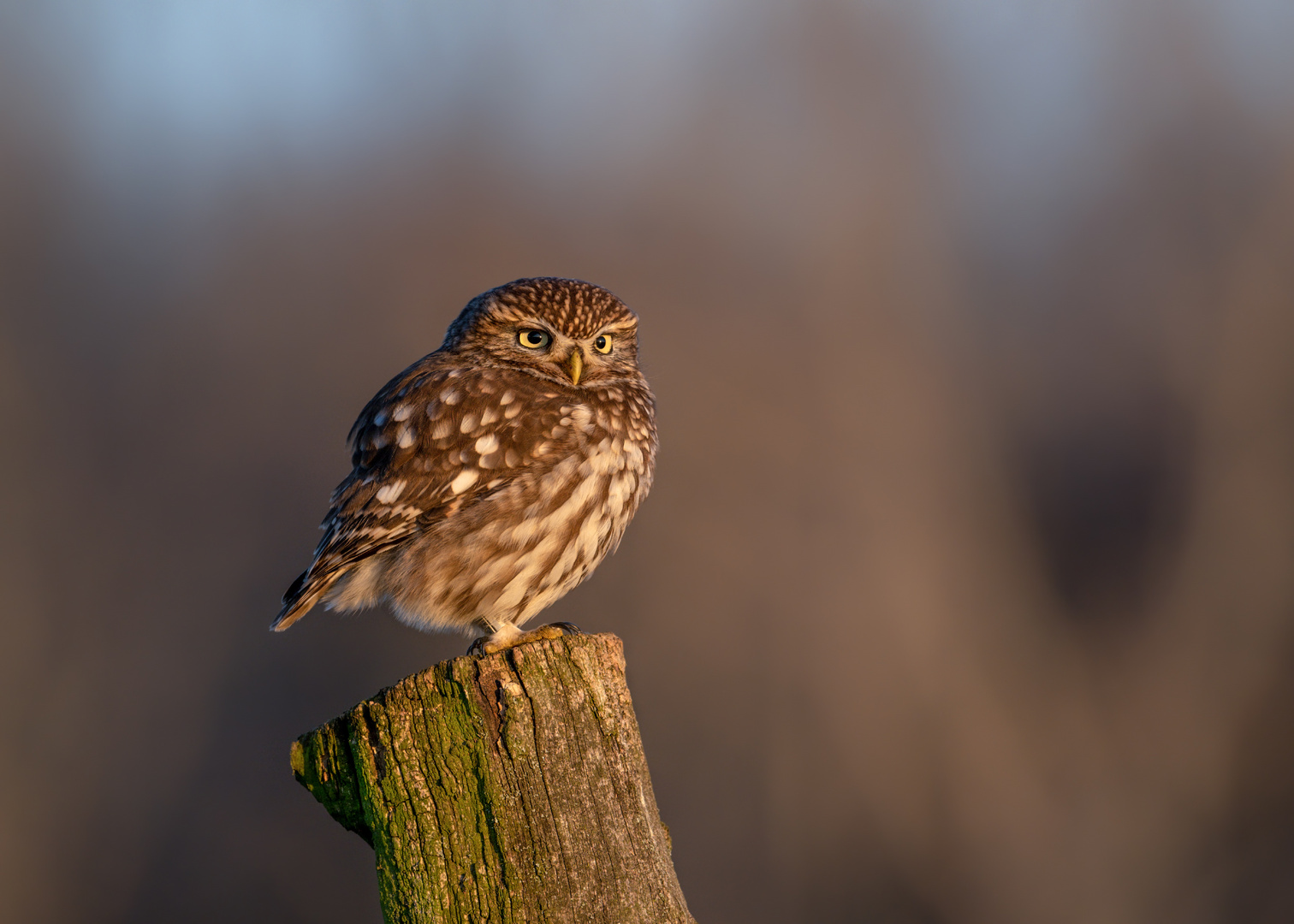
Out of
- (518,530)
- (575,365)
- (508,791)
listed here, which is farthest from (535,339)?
(508,791)

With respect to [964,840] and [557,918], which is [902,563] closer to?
[964,840]

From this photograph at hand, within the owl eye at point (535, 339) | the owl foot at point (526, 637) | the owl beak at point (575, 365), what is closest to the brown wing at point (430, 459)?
the owl beak at point (575, 365)

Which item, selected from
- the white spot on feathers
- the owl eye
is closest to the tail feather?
the white spot on feathers

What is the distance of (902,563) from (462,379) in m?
8.78

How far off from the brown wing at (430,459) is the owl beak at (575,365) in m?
0.17

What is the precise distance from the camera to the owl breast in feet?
10.8

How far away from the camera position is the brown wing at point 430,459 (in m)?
3.30

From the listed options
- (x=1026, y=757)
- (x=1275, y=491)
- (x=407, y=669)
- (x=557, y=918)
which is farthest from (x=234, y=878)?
(x=1275, y=491)

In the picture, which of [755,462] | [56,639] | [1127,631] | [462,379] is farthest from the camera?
[1127,631]

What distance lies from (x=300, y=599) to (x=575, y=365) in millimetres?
1129

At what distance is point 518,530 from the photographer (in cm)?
331

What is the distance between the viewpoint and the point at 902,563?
11.5m

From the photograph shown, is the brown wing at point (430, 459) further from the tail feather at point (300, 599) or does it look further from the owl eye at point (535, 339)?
the owl eye at point (535, 339)

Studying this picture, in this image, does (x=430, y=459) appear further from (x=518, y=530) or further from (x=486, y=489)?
(x=518, y=530)
